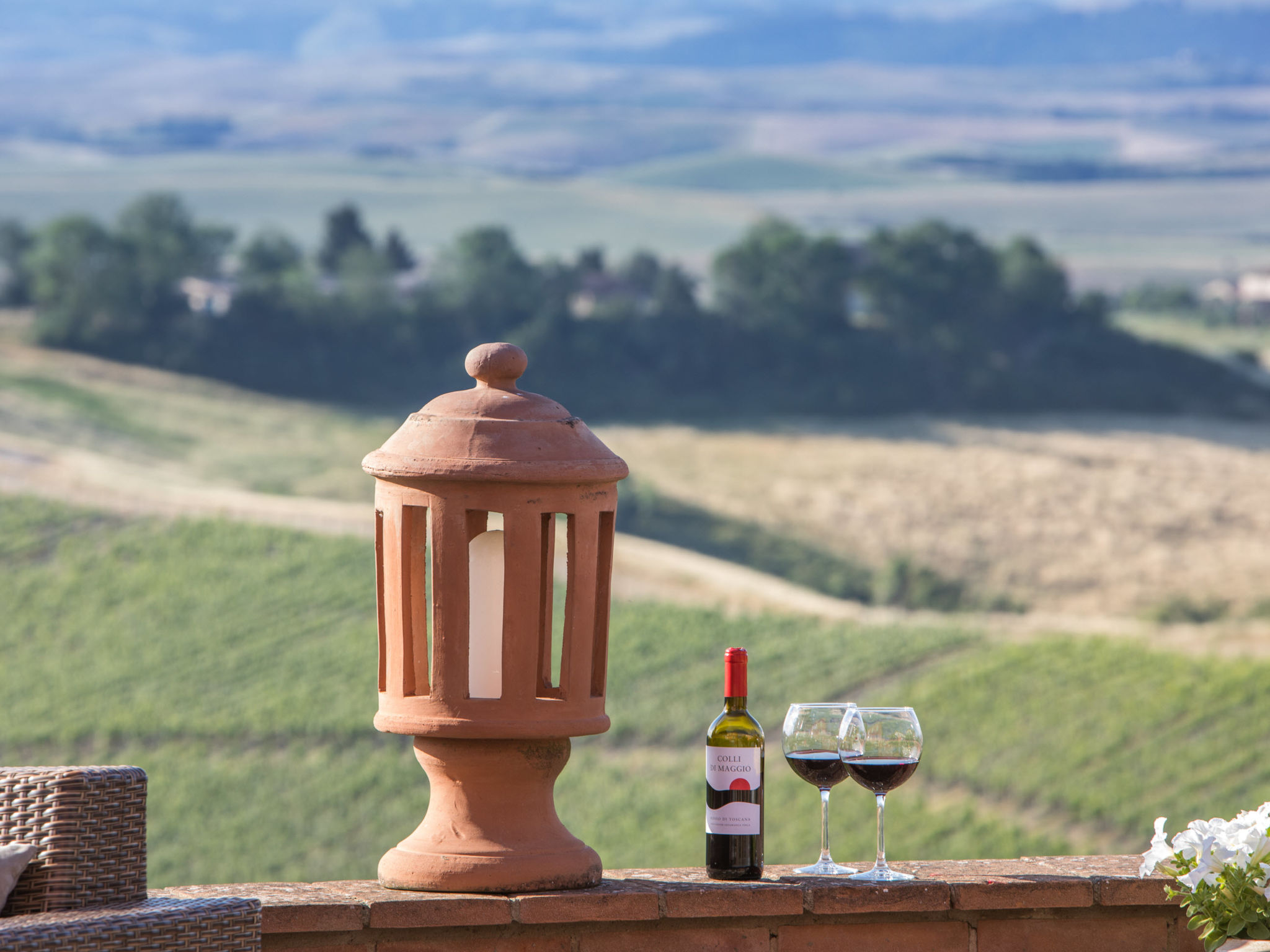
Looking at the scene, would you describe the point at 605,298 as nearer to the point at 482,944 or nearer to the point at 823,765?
the point at 823,765

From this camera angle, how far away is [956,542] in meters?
28.8

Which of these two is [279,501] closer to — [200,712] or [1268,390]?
[200,712]

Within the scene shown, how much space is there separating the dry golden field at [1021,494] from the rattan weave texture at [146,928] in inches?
1052

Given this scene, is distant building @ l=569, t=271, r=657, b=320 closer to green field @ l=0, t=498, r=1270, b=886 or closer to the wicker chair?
green field @ l=0, t=498, r=1270, b=886

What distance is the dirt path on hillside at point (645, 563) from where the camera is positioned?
2377 centimetres

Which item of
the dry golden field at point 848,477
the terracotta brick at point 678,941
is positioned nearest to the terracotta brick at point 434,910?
the terracotta brick at point 678,941

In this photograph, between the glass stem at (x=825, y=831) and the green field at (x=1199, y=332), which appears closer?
the glass stem at (x=825, y=831)

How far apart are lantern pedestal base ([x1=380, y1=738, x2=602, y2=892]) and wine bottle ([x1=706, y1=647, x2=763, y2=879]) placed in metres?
0.16

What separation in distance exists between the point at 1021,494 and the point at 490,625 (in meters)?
29.0

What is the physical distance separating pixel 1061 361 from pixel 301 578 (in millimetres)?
17894

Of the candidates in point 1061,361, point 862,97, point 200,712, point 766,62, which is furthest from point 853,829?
point 766,62

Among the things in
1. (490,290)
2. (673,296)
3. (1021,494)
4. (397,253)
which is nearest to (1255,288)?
(1021,494)

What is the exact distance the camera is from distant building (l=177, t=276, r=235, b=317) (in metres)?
33.6

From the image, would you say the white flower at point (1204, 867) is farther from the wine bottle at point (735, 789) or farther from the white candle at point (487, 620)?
the white candle at point (487, 620)
